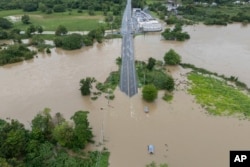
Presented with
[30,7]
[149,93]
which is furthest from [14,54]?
[30,7]

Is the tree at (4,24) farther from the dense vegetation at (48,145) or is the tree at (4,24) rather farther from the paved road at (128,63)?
the dense vegetation at (48,145)

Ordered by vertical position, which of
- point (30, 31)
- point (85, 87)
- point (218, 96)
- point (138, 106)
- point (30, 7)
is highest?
point (30, 7)

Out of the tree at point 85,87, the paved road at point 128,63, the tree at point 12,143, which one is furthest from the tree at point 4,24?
the tree at point 12,143

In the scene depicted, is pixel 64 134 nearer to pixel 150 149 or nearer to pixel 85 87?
pixel 150 149

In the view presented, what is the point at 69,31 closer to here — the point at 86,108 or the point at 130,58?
the point at 130,58

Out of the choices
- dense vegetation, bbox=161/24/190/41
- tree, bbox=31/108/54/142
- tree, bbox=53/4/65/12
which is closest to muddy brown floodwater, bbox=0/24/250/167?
dense vegetation, bbox=161/24/190/41

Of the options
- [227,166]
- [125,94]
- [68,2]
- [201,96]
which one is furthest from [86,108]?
[68,2]
